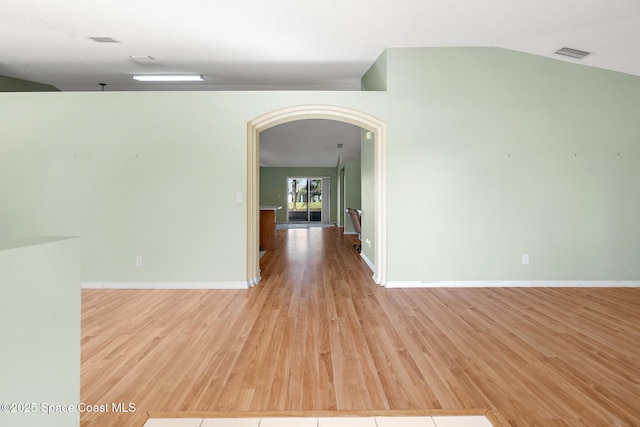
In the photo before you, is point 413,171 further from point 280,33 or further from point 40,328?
point 40,328

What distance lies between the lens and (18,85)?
539 centimetres

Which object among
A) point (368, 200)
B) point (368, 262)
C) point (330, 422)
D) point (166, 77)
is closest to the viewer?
point (330, 422)

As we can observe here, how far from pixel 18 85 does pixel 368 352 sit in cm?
689

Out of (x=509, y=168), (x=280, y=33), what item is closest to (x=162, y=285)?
(x=280, y=33)

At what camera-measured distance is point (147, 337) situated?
2.77 m

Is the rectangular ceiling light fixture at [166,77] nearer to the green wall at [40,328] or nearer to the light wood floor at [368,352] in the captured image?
the light wood floor at [368,352]

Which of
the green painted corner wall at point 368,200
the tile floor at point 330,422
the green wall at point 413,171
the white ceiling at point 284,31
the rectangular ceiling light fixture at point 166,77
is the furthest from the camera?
→ the green painted corner wall at point 368,200

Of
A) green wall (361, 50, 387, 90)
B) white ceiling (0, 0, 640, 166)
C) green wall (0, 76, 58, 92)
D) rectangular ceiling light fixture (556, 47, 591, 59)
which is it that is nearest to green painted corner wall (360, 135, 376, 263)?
green wall (361, 50, 387, 90)

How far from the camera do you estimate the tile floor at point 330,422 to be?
1706 mm

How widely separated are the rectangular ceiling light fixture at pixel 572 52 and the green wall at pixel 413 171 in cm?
18

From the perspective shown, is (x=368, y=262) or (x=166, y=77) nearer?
(x=166, y=77)

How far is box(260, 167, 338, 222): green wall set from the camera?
14.0m

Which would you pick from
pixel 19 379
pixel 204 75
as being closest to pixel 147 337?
pixel 19 379

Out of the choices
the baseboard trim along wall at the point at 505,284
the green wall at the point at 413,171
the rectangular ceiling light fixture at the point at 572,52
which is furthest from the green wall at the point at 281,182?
the rectangular ceiling light fixture at the point at 572,52
